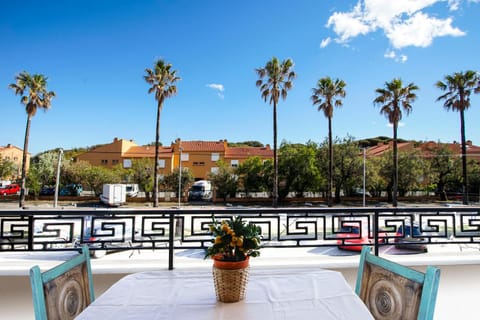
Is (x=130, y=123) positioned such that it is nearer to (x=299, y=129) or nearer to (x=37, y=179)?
(x=37, y=179)

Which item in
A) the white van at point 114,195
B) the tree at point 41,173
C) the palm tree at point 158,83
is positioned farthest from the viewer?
the tree at point 41,173

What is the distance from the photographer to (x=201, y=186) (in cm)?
2520

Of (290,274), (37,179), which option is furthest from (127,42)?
(37,179)

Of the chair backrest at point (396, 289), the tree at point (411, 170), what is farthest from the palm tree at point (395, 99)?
the chair backrest at point (396, 289)

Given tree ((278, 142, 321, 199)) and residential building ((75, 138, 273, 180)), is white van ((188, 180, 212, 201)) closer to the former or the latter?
residential building ((75, 138, 273, 180))

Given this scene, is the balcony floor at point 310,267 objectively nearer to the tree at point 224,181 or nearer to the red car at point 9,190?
the tree at point 224,181

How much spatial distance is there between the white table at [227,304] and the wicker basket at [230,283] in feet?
0.09

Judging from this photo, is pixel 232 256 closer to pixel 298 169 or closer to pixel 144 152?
pixel 298 169

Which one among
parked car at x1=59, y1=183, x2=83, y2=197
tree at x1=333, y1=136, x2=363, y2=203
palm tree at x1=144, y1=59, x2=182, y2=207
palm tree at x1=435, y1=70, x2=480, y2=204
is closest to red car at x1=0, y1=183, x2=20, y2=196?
parked car at x1=59, y1=183, x2=83, y2=197

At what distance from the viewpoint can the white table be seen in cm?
100

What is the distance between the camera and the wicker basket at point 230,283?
1083 millimetres

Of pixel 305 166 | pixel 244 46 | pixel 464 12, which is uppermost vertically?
pixel 244 46

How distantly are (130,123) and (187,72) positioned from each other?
680 inches

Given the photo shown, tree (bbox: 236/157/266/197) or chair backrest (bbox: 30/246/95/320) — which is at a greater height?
tree (bbox: 236/157/266/197)
